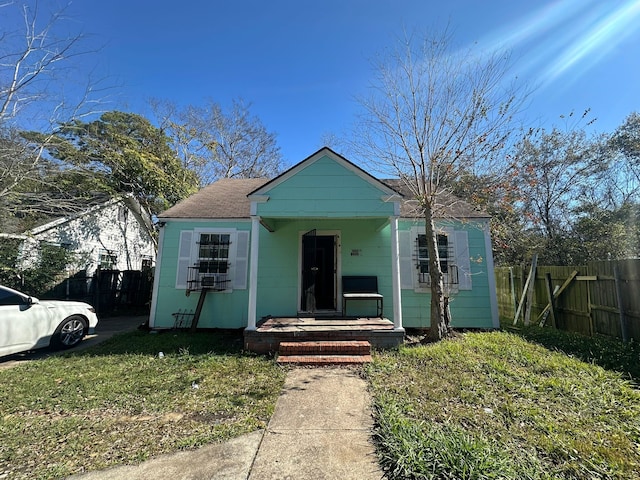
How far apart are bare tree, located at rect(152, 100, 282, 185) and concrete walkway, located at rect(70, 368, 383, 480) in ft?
54.9

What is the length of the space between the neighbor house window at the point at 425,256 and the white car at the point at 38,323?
7.98 meters

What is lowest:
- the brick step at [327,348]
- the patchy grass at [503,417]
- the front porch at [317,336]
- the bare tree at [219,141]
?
the patchy grass at [503,417]

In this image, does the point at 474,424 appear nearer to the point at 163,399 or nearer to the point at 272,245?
the point at 163,399

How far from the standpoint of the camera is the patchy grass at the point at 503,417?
2.24 meters

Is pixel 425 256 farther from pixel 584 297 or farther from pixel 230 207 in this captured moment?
pixel 230 207

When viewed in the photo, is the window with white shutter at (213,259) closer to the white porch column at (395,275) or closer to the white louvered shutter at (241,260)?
the white louvered shutter at (241,260)

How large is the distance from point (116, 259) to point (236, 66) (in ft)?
33.8

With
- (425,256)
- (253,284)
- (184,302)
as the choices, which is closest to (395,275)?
(425,256)

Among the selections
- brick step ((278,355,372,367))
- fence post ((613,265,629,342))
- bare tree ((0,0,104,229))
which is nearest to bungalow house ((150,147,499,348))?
brick step ((278,355,372,367))

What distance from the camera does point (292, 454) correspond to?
8.04 ft

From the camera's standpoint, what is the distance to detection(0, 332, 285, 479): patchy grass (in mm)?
2557

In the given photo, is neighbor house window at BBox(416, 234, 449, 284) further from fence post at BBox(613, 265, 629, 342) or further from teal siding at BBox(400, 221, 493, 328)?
fence post at BBox(613, 265, 629, 342)

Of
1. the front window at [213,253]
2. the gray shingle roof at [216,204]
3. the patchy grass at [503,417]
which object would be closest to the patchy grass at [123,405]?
the patchy grass at [503,417]

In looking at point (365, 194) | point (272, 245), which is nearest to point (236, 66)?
point (272, 245)
